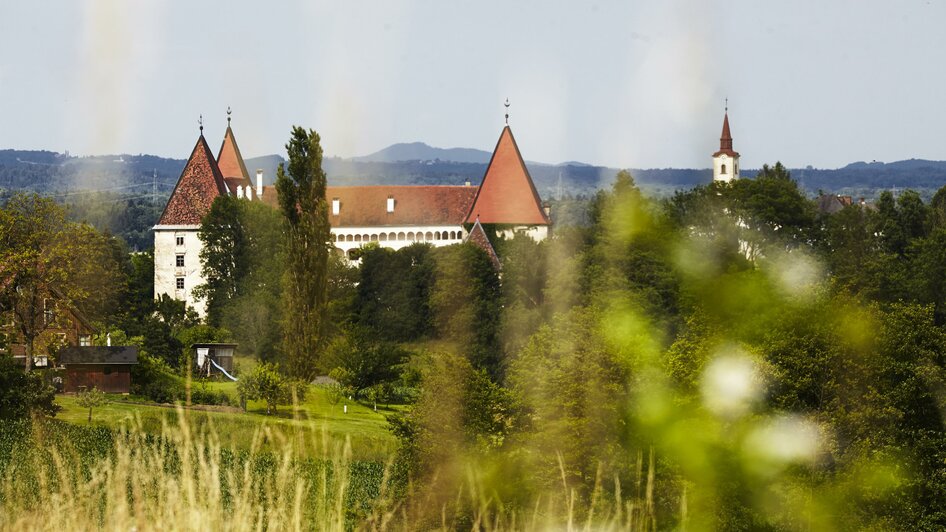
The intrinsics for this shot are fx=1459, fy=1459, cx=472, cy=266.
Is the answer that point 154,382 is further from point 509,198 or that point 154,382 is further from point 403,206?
point 403,206

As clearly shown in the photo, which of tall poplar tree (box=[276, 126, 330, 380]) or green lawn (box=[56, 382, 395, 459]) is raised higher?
tall poplar tree (box=[276, 126, 330, 380])

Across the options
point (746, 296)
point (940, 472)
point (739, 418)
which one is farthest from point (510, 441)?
point (746, 296)

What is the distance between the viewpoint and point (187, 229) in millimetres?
72188

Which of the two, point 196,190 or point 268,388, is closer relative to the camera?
point 268,388

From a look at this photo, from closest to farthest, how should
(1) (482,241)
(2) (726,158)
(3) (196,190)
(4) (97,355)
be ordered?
1. (4) (97,355)
2. (1) (482,241)
3. (3) (196,190)
4. (2) (726,158)

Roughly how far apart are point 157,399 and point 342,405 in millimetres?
4976

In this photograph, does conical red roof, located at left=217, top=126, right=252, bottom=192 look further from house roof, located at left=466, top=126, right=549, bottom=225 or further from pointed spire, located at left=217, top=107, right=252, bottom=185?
house roof, located at left=466, top=126, right=549, bottom=225

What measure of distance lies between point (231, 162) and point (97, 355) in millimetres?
47914

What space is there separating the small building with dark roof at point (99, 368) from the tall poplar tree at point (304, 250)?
20.4 feet

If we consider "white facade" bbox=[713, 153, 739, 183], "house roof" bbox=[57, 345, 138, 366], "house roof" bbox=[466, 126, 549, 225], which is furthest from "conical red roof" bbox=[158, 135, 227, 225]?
"house roof" bbox=[57, 345, 138, 366]

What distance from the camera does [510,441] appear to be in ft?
74.5

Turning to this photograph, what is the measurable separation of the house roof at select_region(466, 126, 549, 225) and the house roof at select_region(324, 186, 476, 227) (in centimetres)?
248

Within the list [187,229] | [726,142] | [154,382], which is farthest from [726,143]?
[154,382]

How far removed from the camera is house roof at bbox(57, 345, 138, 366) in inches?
1442
